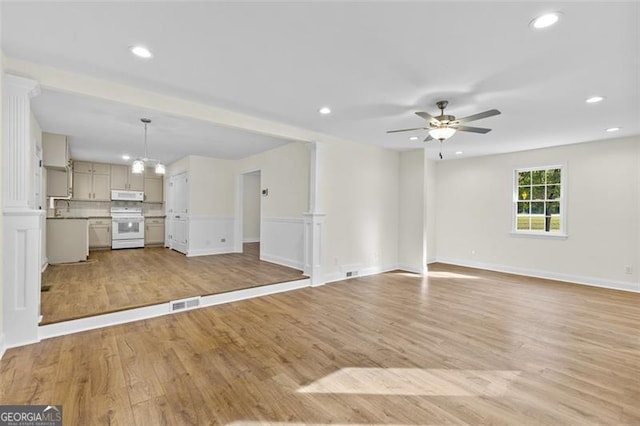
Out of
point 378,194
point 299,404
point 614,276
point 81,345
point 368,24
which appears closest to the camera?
point 299,404

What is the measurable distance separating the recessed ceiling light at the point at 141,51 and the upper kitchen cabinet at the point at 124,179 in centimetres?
708

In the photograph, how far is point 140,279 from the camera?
4.67 m

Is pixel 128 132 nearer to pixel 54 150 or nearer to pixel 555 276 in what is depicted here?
pixel 54 150

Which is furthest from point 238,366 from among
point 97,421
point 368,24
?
point 368,24

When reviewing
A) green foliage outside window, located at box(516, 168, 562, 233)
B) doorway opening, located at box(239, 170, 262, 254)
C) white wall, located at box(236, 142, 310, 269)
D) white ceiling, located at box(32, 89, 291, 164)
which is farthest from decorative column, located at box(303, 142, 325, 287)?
doorway opening, located at box(239, 170, 262, 254)

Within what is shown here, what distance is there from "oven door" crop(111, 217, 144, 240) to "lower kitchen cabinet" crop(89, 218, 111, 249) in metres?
0.22

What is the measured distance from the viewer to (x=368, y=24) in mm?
2045

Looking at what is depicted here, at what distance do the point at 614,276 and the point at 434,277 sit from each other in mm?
2880

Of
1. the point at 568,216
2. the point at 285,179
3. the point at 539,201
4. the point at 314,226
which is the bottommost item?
the point at 314,226

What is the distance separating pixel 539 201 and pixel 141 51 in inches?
274

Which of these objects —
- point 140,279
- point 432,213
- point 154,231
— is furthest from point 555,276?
point 154,231

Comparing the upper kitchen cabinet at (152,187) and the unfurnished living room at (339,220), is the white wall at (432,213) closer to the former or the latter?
the unfurnished living room at (339,220)

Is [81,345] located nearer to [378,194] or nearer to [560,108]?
[378,194]

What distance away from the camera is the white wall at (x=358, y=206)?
5256 millimetres
